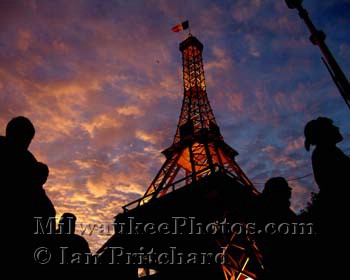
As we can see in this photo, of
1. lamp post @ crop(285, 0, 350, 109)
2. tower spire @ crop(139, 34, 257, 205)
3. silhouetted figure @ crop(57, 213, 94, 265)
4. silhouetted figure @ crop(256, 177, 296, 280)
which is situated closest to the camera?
silhouetted figure @ crop(57, 213, 94, 265)

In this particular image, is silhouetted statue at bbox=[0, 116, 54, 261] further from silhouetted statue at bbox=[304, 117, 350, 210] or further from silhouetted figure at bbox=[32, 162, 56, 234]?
silhouetted statue at bbox=[304, 117, 350, 210]

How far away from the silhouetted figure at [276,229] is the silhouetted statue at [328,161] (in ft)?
2.01

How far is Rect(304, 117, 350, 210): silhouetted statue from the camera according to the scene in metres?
2.01

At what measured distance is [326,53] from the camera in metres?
4.27

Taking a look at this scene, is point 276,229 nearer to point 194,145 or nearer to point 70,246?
point 70,246

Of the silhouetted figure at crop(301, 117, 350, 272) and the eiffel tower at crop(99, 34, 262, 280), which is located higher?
the eiffel tower at crop(99, 34, 262, 280)

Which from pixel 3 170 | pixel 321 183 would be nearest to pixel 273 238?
pixel 321 183

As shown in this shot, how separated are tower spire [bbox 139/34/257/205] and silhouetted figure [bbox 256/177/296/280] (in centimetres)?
1435

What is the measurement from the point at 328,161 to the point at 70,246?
2689mm

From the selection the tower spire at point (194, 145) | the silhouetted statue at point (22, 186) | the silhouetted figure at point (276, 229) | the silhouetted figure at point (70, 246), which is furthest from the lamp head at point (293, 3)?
the tower spire at point (194, 145)

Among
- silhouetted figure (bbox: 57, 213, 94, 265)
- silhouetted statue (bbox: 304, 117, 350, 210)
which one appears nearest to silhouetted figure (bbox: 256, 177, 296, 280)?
silhouetted statue (bbox: 304, 117, 350, 210)

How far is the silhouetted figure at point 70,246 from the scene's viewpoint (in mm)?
2271

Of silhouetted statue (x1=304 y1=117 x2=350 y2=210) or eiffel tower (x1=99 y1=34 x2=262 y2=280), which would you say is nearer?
silhouetted statue (x1=304 y1=117 x2=350 y2=210)

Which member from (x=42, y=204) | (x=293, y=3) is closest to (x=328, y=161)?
(x=42, y=204)
